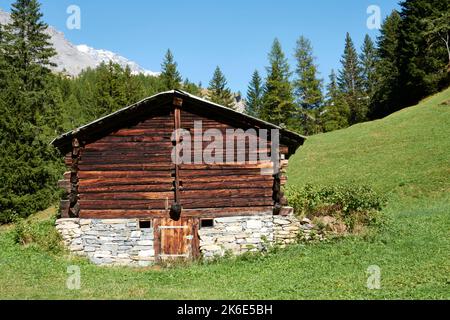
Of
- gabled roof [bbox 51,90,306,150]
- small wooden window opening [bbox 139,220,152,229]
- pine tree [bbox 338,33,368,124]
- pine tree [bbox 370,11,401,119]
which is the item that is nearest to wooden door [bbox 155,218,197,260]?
small wooden window opening [bbox 139,220,152,229]

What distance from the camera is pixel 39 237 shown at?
19.5 meters

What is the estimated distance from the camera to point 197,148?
66.1ft

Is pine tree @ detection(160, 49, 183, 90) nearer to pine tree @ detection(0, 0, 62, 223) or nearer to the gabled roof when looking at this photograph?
pine tree @ detection(0, 0, 62, 223)

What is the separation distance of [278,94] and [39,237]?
165 feet

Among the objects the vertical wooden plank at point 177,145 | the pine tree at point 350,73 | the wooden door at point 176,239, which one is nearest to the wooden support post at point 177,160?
the vertical wooden plank at point 177,145

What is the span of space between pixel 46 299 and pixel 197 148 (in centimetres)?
947

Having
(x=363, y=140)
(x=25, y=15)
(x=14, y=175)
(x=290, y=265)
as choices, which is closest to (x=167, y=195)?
(x=290, y=265)

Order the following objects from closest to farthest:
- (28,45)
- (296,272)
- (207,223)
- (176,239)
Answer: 1. (296,272)
2. (176,239)
3. (207,223)
4. (28,45)

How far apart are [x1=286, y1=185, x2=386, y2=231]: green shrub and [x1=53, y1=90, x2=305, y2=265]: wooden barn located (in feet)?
6.20

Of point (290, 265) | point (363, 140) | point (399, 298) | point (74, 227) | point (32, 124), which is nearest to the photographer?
point (399, 298)

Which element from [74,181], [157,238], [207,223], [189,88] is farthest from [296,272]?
[189,88]

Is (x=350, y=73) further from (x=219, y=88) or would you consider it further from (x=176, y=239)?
(x=176, y=239)

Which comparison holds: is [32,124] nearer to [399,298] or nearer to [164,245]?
[164,245]

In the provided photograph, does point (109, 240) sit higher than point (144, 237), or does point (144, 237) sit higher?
point (144, 237)
